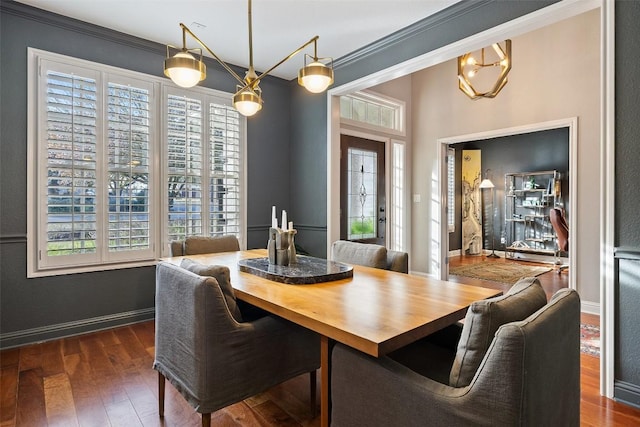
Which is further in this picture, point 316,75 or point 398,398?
point 316,75

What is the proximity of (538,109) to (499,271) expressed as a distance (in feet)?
9.78

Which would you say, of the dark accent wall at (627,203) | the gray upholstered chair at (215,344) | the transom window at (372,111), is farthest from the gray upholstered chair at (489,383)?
the transom window at (372,111)

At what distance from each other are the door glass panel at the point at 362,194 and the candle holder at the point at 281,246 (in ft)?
8.04

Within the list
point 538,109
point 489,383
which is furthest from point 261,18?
point 538,109

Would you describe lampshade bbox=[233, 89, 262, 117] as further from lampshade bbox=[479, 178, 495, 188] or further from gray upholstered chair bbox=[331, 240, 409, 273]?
lampshade bbox=[479, 178, 495, 188]

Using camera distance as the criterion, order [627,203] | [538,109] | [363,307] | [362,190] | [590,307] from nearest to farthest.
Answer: [363,307], [627,203], [590,307], [538,109], [362,190]

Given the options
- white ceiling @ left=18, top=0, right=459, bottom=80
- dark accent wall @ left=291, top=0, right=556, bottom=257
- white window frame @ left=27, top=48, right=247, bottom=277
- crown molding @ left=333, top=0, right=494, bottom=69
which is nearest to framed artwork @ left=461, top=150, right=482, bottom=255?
dark accent wall @ left=291, top=0, right=556, bottom=257

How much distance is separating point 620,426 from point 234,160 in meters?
4.00

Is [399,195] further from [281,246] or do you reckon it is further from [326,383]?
[326,383]

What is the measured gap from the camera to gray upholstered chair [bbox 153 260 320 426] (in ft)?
5.01

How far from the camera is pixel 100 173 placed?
10.8 ft

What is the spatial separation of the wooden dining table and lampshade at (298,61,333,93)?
3.97 ft

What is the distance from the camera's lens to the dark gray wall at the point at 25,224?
2.88 metres

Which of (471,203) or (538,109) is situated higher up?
A: (538,109)
